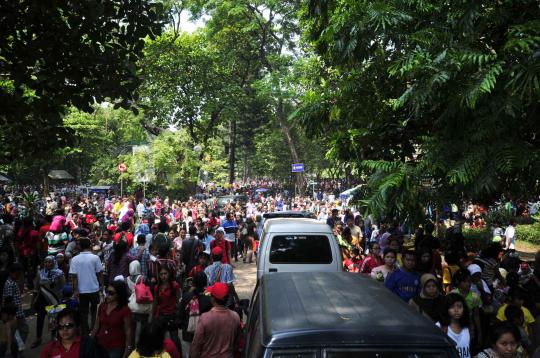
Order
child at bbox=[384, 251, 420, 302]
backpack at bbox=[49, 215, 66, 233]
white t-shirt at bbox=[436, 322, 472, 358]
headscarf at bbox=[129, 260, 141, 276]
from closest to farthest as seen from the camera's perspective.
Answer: white t-shirt at bbox=[436, 322, 472, 358], child at bbox=[384, 251, 420, 302], headscarf at bbox=[129, 260, 141, 276], backpack at bbox=[49, 215, 66, 233]

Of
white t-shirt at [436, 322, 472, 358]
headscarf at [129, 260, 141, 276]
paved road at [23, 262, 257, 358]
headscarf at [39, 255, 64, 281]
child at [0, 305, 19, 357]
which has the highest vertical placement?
headscarf at [129, 260, 141, 276]

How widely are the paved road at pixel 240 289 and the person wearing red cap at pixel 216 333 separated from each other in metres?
4.47

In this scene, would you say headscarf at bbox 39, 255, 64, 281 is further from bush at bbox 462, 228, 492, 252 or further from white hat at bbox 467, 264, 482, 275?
bush at bbox 462, 228, 492, 252

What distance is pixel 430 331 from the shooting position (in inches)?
126

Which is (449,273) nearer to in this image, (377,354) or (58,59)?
(377,354)

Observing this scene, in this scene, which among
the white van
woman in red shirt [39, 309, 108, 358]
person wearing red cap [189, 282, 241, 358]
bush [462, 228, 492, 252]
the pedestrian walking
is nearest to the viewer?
woman in red shirt [39, 309, 108, 358]

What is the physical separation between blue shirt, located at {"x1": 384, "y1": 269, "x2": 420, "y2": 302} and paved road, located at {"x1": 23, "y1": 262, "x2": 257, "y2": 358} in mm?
5451

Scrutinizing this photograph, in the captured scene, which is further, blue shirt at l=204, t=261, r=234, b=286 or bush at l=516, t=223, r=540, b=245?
bush at l=516, t=223, r=540, b=245

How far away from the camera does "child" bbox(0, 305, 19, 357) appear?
640 cm

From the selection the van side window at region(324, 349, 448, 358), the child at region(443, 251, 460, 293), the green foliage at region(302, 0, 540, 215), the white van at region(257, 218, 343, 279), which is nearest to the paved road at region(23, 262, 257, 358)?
the white van at region(257, 218, 343, 279)

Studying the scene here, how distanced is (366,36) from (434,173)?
204 cm

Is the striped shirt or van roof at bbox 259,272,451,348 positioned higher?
van roof at bbox 259,272,451,348

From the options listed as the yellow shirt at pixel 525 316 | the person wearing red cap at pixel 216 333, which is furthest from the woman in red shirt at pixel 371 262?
the person wearing red cap at pixel 216 333

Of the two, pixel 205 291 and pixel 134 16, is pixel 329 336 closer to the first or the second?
pixel 205 291
